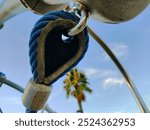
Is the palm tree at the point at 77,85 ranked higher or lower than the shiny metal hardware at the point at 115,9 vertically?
lower

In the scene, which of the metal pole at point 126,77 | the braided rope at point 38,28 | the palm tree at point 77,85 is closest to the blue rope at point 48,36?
the braided rope at point 38,28

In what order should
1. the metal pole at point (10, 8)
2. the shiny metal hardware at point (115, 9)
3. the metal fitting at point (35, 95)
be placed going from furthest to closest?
the metal pole at point (10, 8) < the metal fitting at point (35, 95) < the shiny metal hardware at point (115, 9)

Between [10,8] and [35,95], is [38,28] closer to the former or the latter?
[35,95]

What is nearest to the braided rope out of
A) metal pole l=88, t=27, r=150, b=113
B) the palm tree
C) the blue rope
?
the blue rope

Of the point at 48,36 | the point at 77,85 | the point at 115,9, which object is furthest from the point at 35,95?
the point at 77,85

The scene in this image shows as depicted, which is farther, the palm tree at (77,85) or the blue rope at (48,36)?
the palm tree at (77,85)

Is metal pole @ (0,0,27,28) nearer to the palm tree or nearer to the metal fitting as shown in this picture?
the metal fitting

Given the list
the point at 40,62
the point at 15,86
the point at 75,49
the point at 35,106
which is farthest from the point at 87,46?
the point at 15,86

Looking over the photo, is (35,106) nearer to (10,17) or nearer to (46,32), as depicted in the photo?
(46,32)

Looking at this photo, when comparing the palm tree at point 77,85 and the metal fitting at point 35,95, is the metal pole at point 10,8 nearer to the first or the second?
the metal fitting at point 35,95
